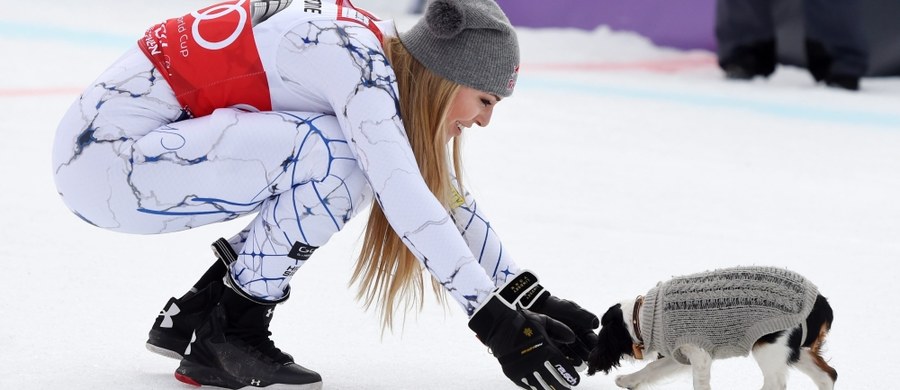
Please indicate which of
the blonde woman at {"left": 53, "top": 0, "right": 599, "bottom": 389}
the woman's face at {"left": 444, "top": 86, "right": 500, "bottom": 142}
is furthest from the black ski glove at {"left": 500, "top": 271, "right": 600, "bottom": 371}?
the woman's face at {"left": 444, "top": 86, "right": 500, "bottom": 142}

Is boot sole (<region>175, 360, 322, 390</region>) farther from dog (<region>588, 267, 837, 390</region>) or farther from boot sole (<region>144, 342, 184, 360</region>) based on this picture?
dog (<region>588, 267, 837, 390</region>)

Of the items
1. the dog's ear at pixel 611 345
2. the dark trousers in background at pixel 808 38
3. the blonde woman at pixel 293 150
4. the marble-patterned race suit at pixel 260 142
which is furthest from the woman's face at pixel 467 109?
the dark trousers in background at pixel 808 38

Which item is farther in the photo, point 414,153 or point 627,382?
point 627,382

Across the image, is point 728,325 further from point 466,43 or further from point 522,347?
point 466,43

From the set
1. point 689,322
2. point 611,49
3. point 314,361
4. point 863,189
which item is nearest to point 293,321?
point 314,361

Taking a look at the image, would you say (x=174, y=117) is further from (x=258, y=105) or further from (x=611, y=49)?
(x=611, y=49)

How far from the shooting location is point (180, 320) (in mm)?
1620

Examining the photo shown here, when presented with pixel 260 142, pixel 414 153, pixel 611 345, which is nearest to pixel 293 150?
pixel 260 142

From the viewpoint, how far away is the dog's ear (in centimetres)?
160

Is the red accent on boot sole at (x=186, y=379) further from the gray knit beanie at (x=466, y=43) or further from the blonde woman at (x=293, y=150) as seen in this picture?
the gray knit beanie at (x=466, y=43)

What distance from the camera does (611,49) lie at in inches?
228

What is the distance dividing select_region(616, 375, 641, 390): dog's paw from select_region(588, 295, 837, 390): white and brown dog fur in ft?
0.18

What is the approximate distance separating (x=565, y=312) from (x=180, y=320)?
1.84ft

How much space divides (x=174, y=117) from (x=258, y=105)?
0.12 meters
